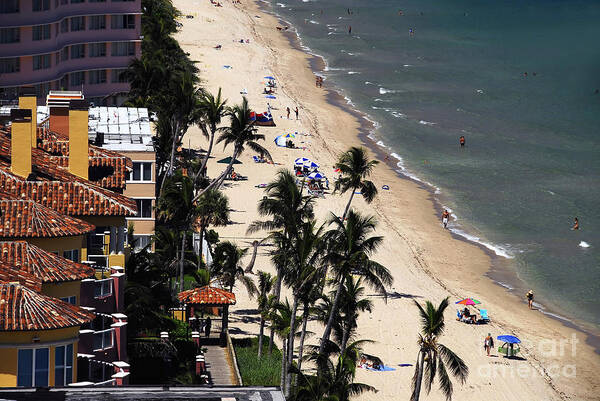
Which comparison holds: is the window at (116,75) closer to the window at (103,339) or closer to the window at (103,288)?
the window at (103,288)

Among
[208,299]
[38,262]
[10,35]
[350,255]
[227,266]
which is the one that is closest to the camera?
[38,262]

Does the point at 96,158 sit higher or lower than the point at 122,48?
lower

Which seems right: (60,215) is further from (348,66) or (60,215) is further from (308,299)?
(348,66)

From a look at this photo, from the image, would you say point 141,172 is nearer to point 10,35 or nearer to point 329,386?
point 329,386

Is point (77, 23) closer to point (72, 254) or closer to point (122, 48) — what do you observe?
point (122, 48)

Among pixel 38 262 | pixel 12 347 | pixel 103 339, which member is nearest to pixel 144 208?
pixel 103 339

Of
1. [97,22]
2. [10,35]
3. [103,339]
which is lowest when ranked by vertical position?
[103,339]

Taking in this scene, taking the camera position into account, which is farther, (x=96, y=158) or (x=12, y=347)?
(x=96, y=158)

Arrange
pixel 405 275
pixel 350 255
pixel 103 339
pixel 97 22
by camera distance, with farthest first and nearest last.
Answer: pixel 97 22
pixel 405 275
pixel 350 255
pixel 103 339
